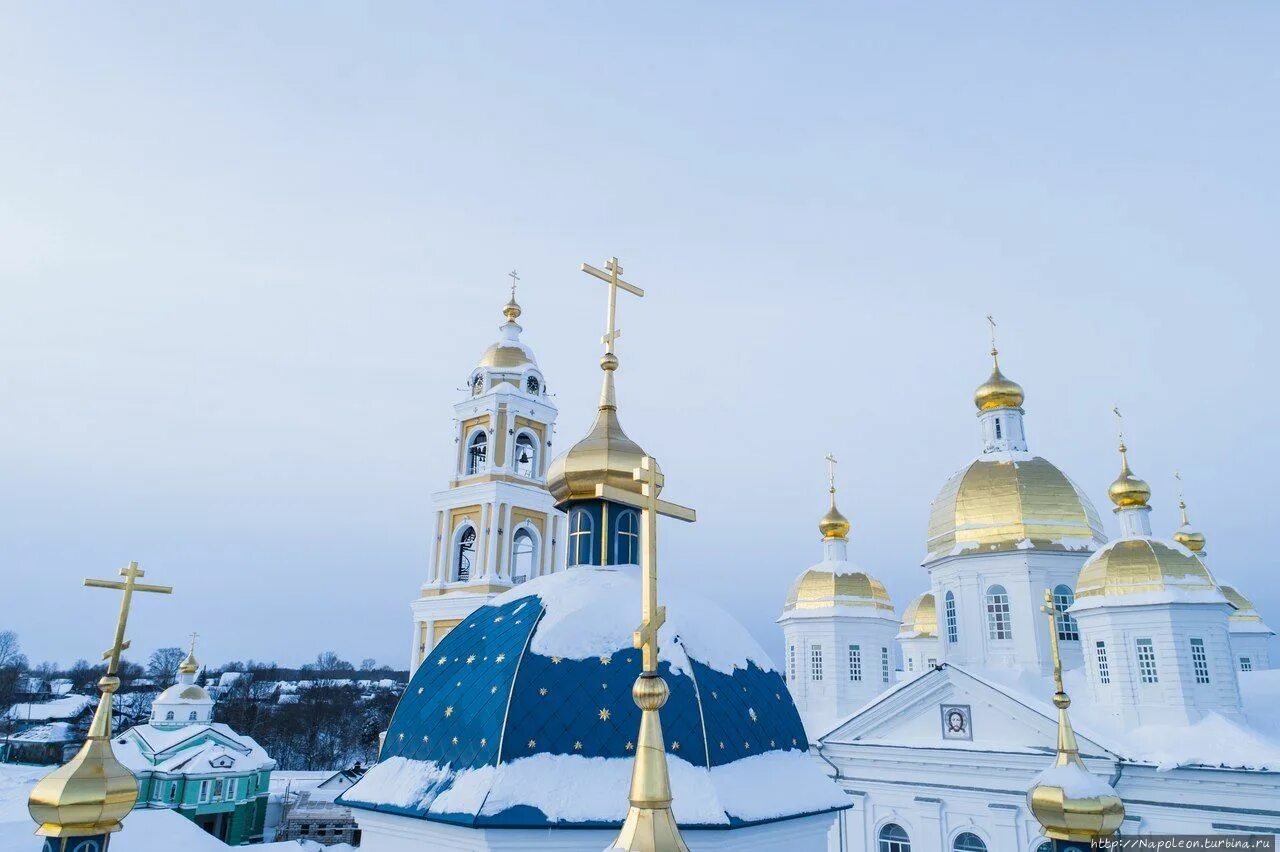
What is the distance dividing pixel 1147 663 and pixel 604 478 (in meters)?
13.6

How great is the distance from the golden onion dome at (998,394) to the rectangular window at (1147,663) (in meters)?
8.73

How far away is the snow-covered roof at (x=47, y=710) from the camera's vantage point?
167 ft

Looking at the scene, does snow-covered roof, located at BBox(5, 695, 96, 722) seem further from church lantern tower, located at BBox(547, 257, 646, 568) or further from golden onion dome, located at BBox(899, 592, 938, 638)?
church lantern tower, located at BBox(547, 257, 646, 568)

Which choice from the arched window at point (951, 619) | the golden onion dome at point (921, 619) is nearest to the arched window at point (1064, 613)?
the arched window at point (951, 619)

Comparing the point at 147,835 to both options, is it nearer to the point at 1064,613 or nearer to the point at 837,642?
the point at 837,642

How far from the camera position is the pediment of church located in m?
16.4

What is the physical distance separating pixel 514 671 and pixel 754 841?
2.52 m

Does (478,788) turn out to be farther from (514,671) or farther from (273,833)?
(273,833)

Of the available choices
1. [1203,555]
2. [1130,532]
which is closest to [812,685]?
[1130,532]

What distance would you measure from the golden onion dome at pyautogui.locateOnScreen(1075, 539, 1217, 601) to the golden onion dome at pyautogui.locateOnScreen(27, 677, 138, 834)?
17.4m

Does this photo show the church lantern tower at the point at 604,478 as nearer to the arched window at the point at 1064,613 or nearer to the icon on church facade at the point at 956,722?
the icon on church facade at the point at 956,722

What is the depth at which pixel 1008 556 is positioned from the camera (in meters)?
20.2

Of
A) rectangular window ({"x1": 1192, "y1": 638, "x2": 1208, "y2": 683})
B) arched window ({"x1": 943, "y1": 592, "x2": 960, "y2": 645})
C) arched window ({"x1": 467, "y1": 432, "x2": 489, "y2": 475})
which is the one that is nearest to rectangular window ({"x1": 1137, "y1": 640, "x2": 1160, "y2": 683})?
rectangular window ({"x1": 1192, "y1": 638, "x2": 1208, "y2": 683})

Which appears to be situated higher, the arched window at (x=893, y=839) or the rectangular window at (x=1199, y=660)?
the rectangular window at (x=1199, y=660)
